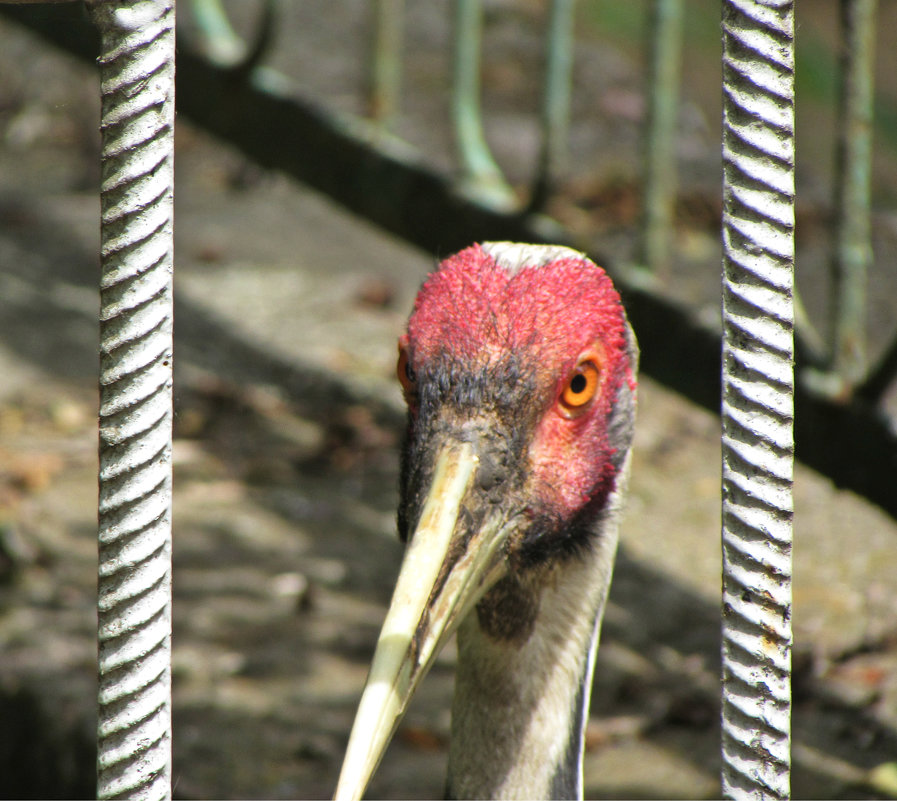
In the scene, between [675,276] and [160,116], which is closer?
[160,116]

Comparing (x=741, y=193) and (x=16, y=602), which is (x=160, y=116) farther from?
(x=16, y=602)

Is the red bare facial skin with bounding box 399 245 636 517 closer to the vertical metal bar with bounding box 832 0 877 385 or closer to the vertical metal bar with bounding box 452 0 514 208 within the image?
the vertical metal bar with bounding box 832 0 877 385

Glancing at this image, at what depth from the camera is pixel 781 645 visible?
1391mm

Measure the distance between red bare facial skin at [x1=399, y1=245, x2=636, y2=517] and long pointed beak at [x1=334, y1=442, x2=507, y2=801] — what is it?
0.17 m

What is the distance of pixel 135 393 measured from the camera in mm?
1340

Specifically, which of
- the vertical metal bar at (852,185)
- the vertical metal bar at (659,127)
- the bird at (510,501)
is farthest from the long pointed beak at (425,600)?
the vertical metal bar at (659,127)

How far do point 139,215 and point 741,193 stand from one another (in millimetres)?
698

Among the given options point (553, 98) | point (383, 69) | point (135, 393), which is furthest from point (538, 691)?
point (383, 69)

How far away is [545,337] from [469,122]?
2904 mm

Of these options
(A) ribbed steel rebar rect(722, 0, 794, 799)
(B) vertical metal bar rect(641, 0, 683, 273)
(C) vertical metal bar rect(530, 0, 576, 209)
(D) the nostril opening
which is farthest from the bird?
(C) vertical metal bar rect(530, 0, 576, 209)

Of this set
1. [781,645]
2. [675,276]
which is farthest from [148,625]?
[675,276]

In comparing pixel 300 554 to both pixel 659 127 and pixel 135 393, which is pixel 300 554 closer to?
pixel 659 127

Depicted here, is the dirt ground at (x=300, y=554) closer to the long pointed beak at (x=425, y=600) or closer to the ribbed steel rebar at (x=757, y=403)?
the long pointed beak at (x=425, y=600)

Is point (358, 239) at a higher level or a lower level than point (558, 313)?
lower
